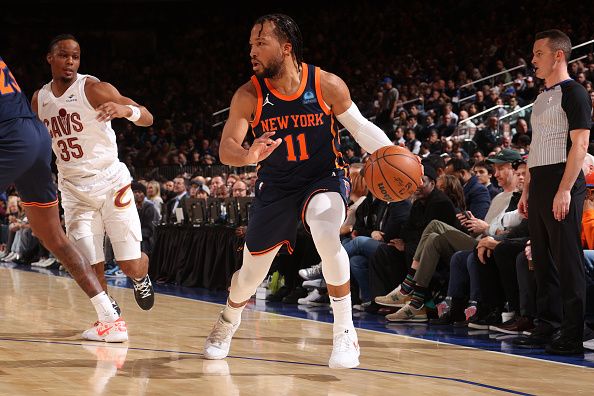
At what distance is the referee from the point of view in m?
5.25

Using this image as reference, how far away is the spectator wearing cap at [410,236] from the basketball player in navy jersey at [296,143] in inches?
115

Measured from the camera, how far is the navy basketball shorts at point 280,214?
15.0 ft

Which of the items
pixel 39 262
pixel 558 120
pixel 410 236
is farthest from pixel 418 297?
pixel 39 262

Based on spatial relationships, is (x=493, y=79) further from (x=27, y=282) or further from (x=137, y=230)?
(x=137, y=230)

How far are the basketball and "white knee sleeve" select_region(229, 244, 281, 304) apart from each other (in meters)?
0.62

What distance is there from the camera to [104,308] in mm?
5488

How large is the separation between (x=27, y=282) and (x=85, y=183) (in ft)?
17.0

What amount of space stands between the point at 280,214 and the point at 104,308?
60.6 inches

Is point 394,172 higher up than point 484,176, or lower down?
lower down

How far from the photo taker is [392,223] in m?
7.87

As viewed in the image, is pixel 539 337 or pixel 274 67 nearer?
pixel 274 67

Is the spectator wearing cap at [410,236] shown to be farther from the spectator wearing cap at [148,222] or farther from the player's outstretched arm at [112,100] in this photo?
the spectator wearing cap at [148,222]

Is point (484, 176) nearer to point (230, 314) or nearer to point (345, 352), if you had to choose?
point (230, 314)

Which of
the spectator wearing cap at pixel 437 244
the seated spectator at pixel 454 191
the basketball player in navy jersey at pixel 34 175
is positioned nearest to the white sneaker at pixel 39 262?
the seated spectator at pixel 454 191
